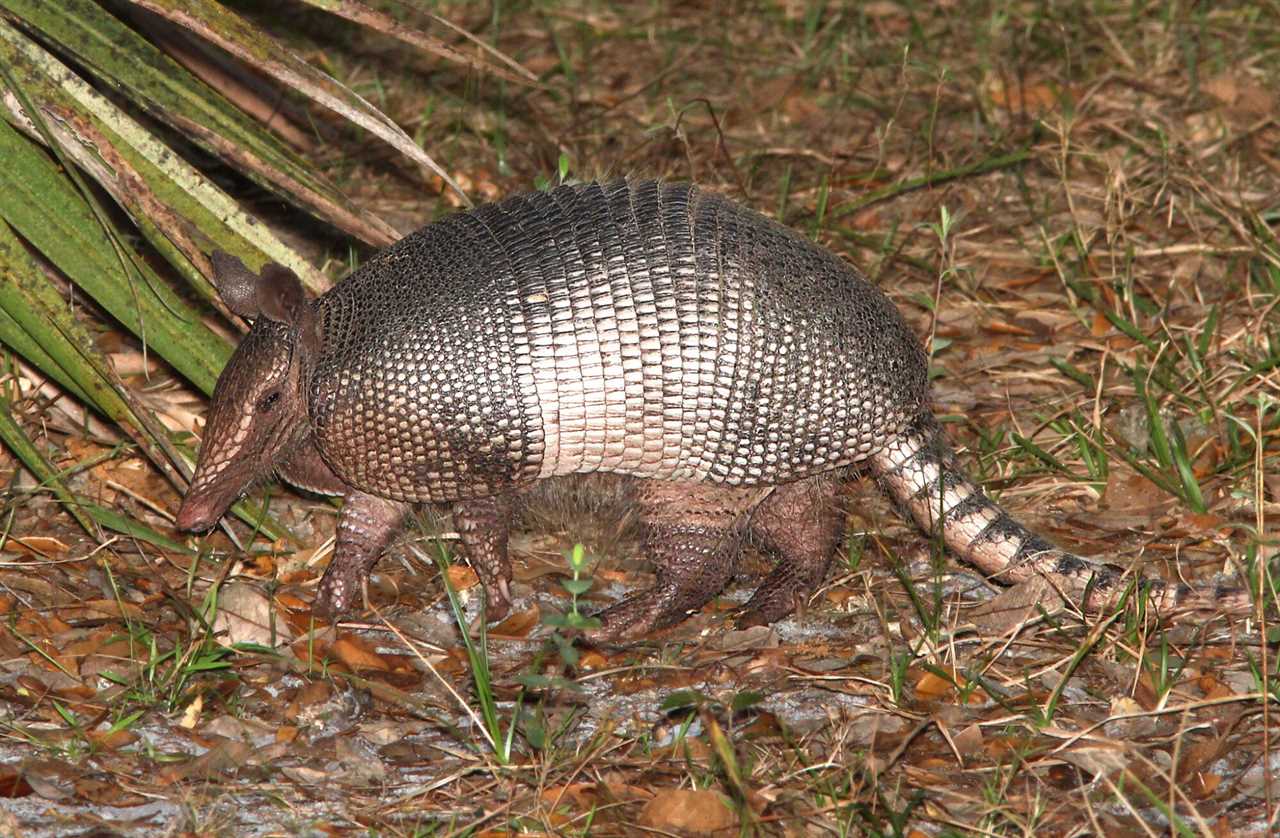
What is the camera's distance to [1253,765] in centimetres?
458

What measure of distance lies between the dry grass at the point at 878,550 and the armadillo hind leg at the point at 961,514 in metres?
0.18

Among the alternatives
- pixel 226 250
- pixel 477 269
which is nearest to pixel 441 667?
pixel 477 269

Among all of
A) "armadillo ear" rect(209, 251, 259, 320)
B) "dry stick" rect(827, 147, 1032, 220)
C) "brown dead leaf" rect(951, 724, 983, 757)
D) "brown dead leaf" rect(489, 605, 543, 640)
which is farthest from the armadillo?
"dry stick" rect(827, 147, 1032, 220)

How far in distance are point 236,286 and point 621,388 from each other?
1314 mm

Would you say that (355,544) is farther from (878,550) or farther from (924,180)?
(924,180)

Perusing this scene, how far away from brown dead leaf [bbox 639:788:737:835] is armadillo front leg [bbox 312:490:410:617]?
1.72 meters

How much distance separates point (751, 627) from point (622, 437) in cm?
80

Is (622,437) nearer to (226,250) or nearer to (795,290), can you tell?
(795,290)

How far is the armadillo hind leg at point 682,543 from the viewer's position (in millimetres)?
5547

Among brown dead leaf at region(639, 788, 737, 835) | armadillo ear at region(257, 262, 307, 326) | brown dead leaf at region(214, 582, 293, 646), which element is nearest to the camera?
brown dead leaf at region(639, 788, 737, 835)

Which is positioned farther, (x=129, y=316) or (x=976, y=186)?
(x=976, y=186)

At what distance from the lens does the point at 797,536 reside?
5668 mm

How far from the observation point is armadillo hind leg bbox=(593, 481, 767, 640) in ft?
18.2

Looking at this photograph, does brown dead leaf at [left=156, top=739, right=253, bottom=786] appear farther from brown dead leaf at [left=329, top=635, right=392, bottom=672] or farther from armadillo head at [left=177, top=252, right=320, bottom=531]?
armadillo head at [left=177, top=252, right=320, bottom=531]
